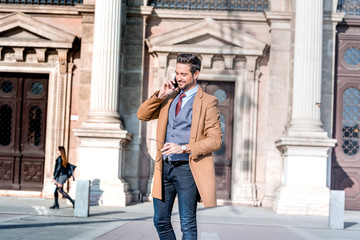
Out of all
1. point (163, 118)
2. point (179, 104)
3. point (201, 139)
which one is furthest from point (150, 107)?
point (201, 139)

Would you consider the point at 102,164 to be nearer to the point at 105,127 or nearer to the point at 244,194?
the point at 105,127

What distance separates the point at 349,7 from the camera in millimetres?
15648

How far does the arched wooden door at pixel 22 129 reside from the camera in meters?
15.6

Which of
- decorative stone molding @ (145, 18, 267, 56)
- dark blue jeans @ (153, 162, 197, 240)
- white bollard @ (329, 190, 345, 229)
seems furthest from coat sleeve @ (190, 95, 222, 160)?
decorative stone molding @ (145, 18, 267, 56)

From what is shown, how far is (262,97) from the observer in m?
15.4

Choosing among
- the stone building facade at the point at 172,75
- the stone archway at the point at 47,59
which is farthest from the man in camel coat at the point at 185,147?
the stone archway at the point at 47,59

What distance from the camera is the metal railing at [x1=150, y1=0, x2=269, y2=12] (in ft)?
52.2

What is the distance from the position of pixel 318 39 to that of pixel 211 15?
3.24m

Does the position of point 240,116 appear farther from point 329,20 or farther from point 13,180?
point 13,180

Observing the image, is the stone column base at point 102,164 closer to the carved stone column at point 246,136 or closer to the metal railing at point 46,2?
the carved stone column at point 246,136

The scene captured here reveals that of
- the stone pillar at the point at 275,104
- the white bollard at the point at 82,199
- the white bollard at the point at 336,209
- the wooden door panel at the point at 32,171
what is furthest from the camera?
the wooden door panel at the point at 32,171

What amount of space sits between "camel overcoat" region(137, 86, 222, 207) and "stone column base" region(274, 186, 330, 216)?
29.7 feet

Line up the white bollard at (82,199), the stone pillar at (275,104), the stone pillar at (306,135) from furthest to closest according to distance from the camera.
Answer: the stone pillar at (275,104) < the stone pillar at (306,135) < the white bollard at (82,199)

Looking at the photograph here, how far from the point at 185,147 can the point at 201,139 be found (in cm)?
21
